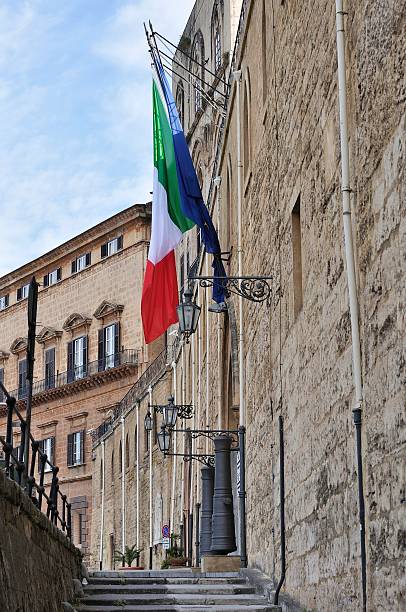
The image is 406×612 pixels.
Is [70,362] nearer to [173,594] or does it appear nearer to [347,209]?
[173,594]

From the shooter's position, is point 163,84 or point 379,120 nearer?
point 379,120

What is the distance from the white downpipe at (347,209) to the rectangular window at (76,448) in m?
49.9

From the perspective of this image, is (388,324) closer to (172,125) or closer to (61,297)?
(172,125)

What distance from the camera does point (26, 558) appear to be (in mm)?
8266

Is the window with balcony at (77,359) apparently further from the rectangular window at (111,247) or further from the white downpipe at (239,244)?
the white downpipe at (239,244)

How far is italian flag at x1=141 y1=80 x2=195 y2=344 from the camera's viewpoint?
15.0 meters

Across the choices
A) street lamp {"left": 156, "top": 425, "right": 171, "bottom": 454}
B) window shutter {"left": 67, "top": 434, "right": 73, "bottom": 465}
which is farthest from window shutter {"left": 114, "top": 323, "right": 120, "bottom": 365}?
street lamp {"left": 156, "top": 425, "right": 171, "bottom": 454}

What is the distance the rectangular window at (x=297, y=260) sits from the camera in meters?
10.9

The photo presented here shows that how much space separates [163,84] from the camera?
1622 cm

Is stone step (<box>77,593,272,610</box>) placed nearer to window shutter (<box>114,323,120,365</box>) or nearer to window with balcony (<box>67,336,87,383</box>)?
window shutter (<box>114,323,120,365</box>)

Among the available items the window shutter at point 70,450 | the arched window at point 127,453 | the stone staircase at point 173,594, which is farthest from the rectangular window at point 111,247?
the stone staircase at point 173,594

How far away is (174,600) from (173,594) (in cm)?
47

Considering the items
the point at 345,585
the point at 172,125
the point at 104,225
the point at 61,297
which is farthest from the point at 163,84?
the point at 61,297

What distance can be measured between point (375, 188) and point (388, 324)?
955 millimetres
